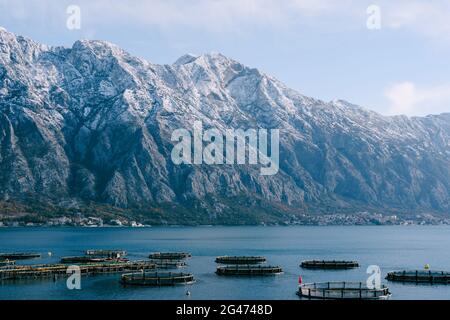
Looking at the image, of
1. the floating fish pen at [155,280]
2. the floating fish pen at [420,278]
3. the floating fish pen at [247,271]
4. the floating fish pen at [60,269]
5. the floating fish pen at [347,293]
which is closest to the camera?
the floating fish pen at [347,293]

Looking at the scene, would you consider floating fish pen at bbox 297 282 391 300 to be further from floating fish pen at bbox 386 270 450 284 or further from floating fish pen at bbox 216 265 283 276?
floating fish pen at bbox 216 265 283 276

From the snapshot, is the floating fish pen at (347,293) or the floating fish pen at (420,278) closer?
the floating fish pen at (347,293)

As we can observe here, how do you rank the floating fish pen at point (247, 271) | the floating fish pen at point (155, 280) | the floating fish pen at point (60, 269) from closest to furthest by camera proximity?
1. the floating fish pen at point (155, 280)
2. the floating fish pen at point (60, 269)
3. the floating fish pen at point (247, 271)

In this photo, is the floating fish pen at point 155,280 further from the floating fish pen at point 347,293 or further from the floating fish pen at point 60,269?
the floating fish pen at point 347,293

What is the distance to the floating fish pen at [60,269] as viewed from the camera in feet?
535

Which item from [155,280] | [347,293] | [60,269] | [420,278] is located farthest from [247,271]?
[347,293]

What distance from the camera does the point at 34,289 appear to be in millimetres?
141375

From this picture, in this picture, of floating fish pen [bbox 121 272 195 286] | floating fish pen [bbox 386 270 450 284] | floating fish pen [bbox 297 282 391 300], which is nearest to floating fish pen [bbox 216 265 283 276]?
floating fish pen [bbox 121 272 195 286]

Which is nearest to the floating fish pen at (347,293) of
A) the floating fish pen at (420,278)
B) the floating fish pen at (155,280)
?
the floating fish pen at (420,278)
